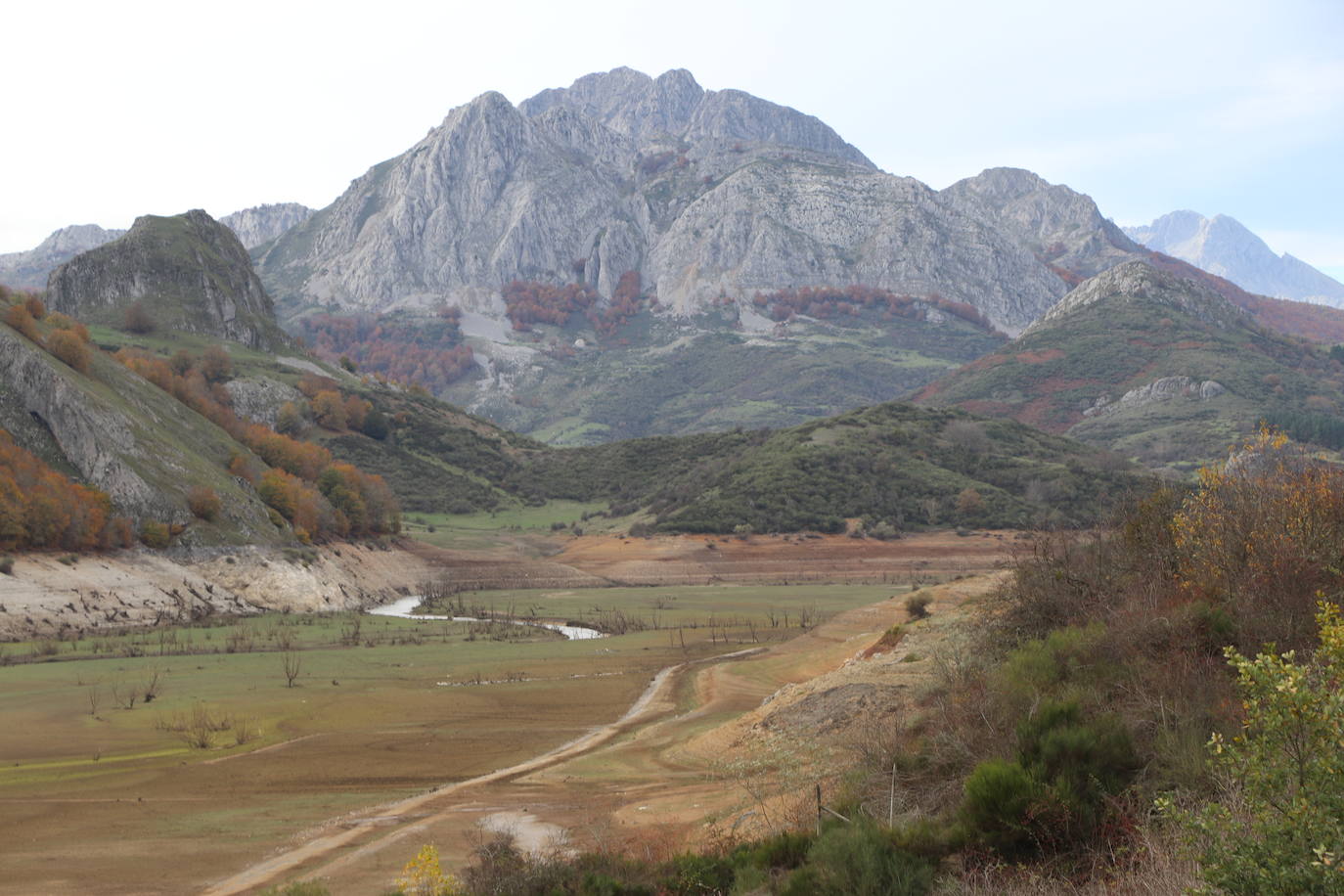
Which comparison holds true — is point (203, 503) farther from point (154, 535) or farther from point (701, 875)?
point (701, 875)

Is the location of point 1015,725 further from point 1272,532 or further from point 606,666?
point 606,666

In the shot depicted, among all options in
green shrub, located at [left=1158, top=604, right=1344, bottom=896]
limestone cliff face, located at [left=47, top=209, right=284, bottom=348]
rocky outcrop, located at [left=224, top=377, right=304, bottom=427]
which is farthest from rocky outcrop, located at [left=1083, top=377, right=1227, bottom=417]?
green shrub, located at [left=1158, top=604, right=1344, bottom=896]

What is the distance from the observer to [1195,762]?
9.52 meters

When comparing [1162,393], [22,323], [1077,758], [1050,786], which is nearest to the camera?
[1050,786]

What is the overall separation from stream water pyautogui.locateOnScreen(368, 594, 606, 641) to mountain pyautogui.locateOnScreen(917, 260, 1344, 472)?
88.1m

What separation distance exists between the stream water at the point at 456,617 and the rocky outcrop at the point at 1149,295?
16264 centimetres

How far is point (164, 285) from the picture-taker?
11962 centimetres

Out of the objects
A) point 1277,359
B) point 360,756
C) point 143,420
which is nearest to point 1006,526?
point 143,420

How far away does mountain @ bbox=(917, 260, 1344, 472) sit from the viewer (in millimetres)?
126500

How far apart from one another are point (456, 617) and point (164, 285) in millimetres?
90451

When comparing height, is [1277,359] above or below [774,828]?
above

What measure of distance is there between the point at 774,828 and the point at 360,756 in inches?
460

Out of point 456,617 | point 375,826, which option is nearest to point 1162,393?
point 456,617

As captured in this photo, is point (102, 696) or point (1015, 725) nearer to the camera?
point (1015, 725)
